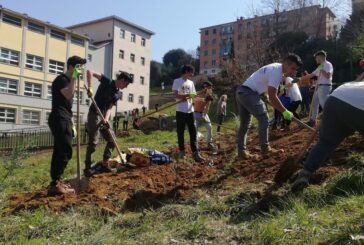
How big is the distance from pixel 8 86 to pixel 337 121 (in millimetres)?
36356

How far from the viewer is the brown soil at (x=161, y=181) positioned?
16.9 ft

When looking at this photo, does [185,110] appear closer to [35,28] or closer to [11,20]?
[11,20]

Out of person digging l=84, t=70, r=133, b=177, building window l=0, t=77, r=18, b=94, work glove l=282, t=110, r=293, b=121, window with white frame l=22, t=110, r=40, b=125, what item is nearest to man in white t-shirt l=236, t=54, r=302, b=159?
work glove l=282, t=110, r=293, b=121

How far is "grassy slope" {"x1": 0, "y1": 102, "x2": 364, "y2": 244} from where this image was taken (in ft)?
11.6

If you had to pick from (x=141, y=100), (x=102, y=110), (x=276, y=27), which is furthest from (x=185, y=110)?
(x=141, y=100)

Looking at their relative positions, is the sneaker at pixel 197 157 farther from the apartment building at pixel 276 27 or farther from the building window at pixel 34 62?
the building window at pixel 34 62

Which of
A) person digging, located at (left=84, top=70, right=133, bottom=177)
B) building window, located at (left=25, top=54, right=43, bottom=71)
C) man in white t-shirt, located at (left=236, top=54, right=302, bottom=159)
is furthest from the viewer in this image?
building window, located at (left=25, top=54, right=43, bottom=71)

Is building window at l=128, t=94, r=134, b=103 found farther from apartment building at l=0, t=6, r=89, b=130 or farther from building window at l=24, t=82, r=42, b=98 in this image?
building window at l=24, t=82, r=42, b=98

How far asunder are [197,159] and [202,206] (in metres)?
3.02

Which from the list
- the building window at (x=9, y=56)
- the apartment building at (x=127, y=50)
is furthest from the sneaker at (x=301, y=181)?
the apartment building at (x=127, y=50)

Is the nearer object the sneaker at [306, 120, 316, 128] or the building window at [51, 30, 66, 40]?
the sneaker at [306, 120, 316, 128]

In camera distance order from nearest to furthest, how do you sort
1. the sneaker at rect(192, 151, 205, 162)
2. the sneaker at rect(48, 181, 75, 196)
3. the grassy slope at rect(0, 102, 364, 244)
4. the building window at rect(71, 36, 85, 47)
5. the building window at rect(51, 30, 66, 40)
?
the grassy slope at rect(0, 102, 364, 244) < the sneaker at rect(48, 181, 75, 196) < the sneaker at rect(192, 151, 205, 162) < the building window at rect(51, 30, 66, 40) < the building window at rect(71, 36, 85, 47)

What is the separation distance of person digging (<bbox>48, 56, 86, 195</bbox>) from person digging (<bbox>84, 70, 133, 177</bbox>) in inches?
38.6

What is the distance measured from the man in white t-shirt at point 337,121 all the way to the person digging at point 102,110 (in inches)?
131
